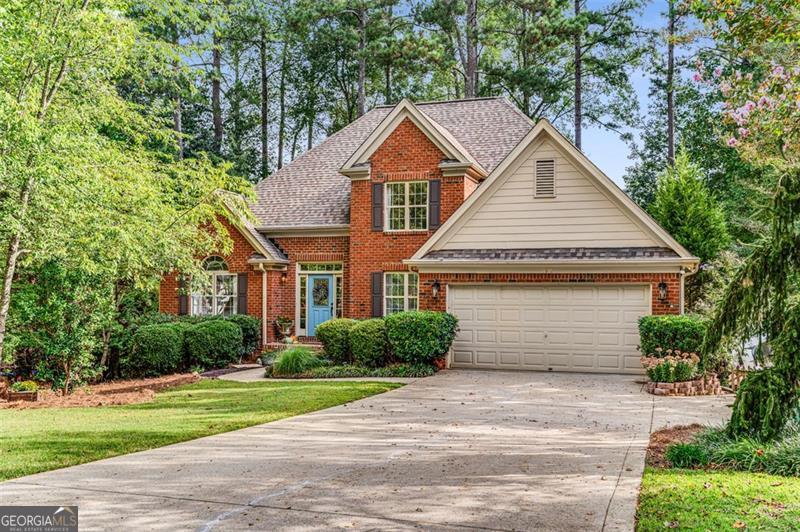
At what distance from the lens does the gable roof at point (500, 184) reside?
14.5 meters

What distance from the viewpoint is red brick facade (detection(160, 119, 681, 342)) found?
17.6 meters

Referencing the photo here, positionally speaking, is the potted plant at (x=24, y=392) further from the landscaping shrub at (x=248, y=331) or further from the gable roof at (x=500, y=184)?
the gable roof at (x=500, y=184)

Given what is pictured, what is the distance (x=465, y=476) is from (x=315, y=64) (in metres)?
32.3

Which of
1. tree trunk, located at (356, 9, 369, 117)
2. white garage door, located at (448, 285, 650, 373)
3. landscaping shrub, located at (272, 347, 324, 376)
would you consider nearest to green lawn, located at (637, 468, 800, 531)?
white garage door, located at (448, 285, 650, 373)

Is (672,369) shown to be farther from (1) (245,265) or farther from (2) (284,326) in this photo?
(1) (245,265)

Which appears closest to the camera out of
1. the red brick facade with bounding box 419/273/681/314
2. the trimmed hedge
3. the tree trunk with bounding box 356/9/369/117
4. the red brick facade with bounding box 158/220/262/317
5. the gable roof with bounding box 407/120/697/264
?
the trimmed hedge

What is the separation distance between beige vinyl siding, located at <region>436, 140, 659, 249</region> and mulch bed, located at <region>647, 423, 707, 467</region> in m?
6.82

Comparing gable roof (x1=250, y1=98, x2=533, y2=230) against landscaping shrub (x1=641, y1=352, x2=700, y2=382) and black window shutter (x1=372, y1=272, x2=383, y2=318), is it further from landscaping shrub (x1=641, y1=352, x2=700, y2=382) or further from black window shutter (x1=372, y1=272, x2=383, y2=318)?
landscaping shrub (x1=641, y1=352, x2=700, y2=382)

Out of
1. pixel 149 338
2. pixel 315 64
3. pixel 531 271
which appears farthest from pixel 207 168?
pixel 315 64

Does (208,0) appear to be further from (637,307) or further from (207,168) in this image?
(637,307)

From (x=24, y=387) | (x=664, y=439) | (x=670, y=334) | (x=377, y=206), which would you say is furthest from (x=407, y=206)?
(x=664, y=439)

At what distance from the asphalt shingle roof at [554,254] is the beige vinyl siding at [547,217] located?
16cm

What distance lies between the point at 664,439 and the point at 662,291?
6.92m

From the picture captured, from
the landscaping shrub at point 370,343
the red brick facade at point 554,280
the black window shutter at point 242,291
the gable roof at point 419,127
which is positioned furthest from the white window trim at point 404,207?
the black window shutter at point 242,291
